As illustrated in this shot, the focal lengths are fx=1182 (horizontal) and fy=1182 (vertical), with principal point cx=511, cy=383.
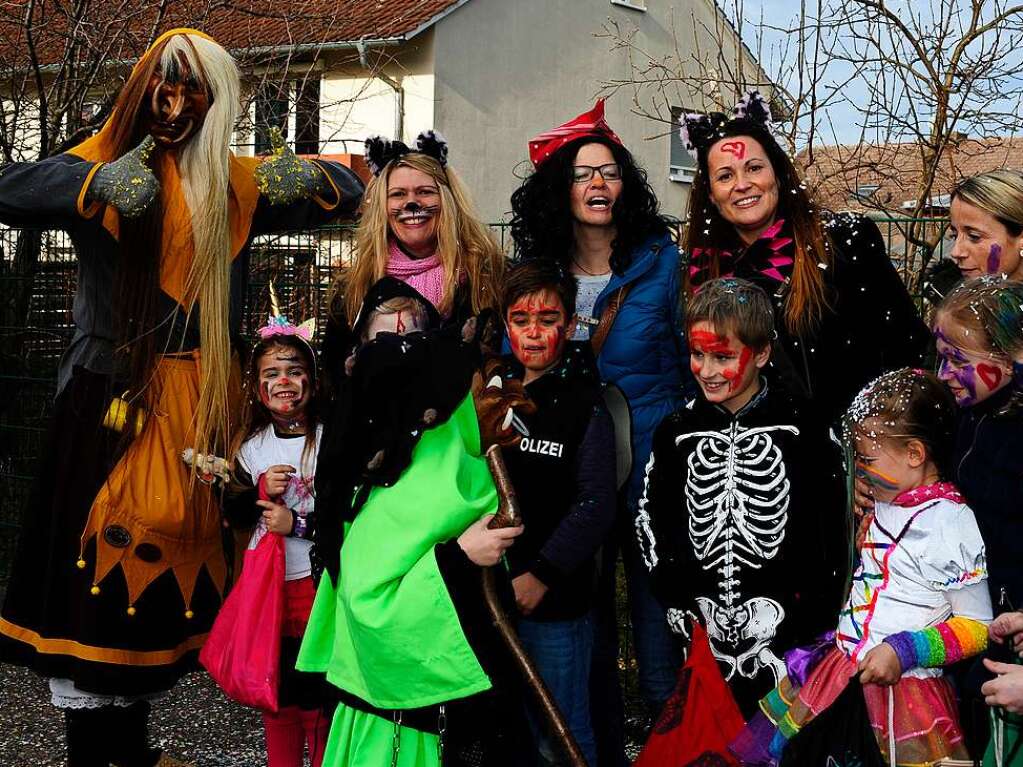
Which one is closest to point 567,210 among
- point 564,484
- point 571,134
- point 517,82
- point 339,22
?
point 571,134

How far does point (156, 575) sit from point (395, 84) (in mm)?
12522

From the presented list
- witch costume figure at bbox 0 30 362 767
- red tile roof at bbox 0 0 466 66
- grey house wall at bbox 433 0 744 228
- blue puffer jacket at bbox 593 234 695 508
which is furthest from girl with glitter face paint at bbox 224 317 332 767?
grey house wall at bbox 433 0 744 228

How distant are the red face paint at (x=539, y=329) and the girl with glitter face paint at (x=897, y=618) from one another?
875 millimetres

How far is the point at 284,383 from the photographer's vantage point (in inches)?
140

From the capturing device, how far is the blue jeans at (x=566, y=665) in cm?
321

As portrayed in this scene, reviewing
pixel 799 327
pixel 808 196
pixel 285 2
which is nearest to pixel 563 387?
pixel 799 327

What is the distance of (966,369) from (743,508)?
0.66m

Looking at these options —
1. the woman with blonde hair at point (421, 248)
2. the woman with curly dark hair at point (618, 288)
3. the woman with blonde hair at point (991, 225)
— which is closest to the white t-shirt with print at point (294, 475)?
the woman with blonde hair at point (421, 248)

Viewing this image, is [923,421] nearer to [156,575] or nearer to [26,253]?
[156,575]

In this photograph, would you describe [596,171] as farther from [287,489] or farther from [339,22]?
[339,22]

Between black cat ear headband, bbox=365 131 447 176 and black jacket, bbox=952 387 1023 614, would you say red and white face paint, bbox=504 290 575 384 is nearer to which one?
black cat ear headband, bbox=365 131 447 176

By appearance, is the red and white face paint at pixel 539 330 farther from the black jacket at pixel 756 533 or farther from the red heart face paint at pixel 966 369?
the red heart face paint at pixel 966 369

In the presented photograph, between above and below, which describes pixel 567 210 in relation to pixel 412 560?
above

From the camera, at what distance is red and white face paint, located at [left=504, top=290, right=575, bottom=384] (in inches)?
131
